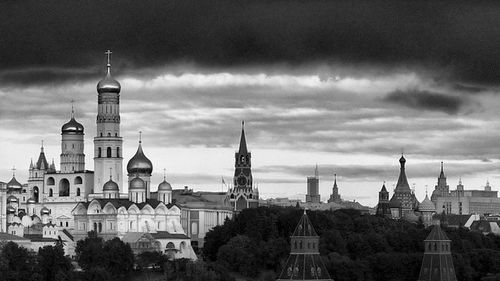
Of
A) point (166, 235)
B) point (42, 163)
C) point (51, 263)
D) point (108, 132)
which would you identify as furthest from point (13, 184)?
point (51, 263)

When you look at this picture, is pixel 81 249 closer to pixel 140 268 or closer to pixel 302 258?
pixel 140 268

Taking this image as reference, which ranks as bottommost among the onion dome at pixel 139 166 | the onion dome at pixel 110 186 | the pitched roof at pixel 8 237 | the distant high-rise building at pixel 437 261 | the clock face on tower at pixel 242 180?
the distant high-rise building at pixel 437 261

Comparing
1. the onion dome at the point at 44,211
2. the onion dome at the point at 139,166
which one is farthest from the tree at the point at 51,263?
the onion dome at the point at 44,211

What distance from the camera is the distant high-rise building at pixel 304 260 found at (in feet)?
350

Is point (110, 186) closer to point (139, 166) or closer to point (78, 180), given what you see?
point (139, 166)

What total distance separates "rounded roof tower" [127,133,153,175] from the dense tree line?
1048 centimetres

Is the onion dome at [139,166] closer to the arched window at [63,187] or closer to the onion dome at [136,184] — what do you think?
the onion dome at [136,184]

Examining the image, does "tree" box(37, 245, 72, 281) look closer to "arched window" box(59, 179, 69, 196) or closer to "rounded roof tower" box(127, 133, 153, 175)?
"rounded roof tower" box(127, 133, 153, 175)

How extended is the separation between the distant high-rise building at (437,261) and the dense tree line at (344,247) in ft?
14.8

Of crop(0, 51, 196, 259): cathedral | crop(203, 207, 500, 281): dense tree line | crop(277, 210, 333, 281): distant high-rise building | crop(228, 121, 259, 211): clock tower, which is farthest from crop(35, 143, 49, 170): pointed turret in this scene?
crop(277, 210, 333, 281): distant high-rise building

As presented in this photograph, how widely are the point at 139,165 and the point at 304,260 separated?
37.8 m

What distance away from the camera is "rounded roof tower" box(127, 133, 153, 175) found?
5615 inches

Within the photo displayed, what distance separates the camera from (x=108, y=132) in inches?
5600

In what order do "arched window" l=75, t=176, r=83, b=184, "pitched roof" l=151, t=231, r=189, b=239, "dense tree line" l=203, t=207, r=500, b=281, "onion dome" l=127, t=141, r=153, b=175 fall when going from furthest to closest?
"arched window" l=75, t=176, r=83, b=184, "onion dome" l=127, t=141, r=153, b=175, "pitched roof" l=151, t=231, r=189, b=239, "dense tree line" l=203, t=207, r=500, b=281
